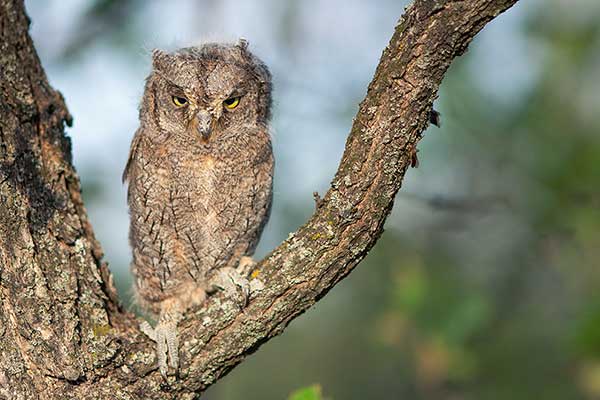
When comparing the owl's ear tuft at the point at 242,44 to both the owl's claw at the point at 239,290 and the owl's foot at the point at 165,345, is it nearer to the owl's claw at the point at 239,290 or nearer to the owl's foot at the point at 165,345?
the owl's claw at the point at 239,290

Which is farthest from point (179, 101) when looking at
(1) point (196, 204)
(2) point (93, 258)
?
(2) point (93, 258)

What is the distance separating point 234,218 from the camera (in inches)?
122

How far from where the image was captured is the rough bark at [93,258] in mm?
2100

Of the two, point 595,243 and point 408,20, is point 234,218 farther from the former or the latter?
point 595,243

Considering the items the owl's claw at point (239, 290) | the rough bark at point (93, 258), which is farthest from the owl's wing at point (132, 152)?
the owl's claw at point (239, 290)

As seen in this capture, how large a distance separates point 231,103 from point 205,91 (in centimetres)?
16

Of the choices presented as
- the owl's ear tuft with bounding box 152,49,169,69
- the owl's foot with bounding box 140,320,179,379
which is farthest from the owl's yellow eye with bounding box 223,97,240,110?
the owl's foot with bounding box 140,320,179,379

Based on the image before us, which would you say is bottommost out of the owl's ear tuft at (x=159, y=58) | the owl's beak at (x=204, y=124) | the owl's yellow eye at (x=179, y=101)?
the owl's beak at (x=204, y=124)

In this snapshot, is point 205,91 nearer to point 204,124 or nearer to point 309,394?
point 204,124

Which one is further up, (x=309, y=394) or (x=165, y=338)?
(x=165, y=338)

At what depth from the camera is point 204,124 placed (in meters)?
3.04

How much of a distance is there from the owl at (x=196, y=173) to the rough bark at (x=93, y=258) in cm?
55

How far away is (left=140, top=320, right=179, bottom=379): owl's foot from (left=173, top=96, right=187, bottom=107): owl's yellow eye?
1.09 metres

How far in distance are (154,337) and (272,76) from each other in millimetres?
1518
